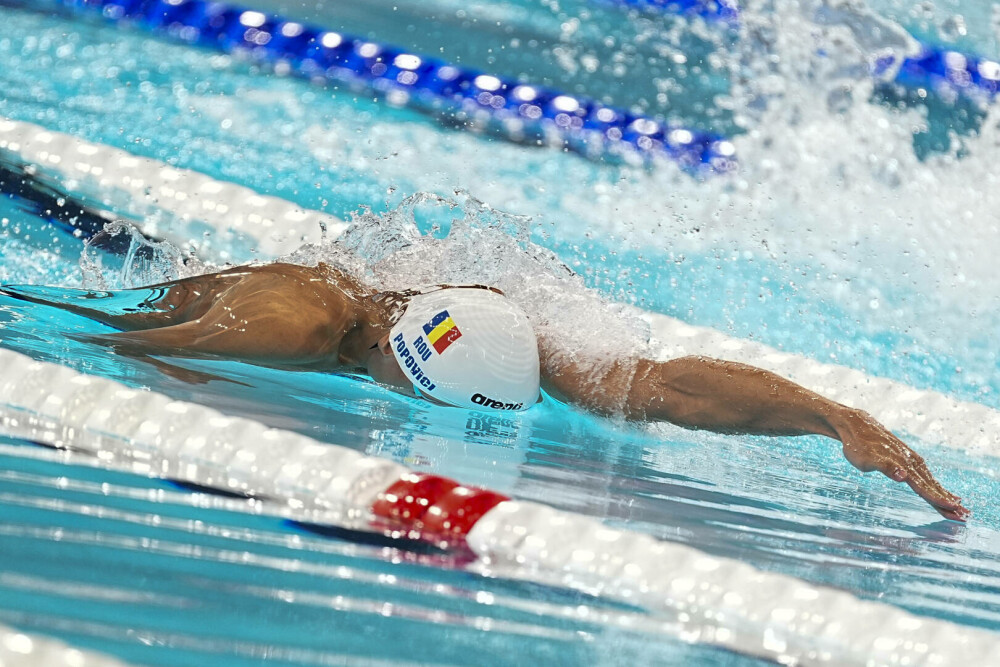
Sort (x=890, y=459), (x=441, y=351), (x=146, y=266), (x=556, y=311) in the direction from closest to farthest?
(x=890, y=459) → (x=441, y=351) → (x=556, y=311) → (x=146, y=266)

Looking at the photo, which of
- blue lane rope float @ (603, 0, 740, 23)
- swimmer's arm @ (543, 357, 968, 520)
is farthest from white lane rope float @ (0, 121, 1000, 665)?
blue lane rope float @ (603, 0, 740, 23)

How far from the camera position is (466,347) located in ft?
7.27

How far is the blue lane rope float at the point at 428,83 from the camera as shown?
4.89 meters

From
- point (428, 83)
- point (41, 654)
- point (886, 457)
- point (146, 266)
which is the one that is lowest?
point (428, 83)

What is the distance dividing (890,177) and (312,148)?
2545 millimetres

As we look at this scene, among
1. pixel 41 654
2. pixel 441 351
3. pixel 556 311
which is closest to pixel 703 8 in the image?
pixel 556 311

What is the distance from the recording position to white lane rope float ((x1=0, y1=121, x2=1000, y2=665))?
52.1 inches

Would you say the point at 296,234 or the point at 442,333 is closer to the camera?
the point at 442,333

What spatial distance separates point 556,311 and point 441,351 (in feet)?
1.11

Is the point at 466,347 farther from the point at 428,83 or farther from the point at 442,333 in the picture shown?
the point at 428,83

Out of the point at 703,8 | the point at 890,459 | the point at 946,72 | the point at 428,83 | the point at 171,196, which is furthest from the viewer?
the point at 703,8

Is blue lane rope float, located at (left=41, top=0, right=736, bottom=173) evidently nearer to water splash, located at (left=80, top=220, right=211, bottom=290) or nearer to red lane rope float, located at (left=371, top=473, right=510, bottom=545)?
water splash, located at (left=80, top=220, right=211, bottom=290)

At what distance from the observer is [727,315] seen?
4.06 meters

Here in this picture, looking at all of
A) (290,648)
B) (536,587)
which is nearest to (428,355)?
(536,587)
